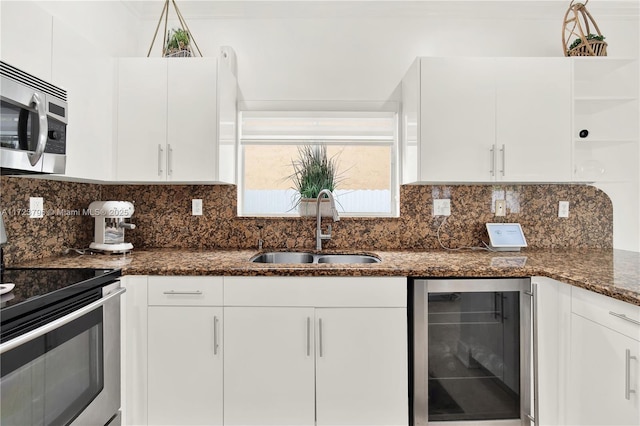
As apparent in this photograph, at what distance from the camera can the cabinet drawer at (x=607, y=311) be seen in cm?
126

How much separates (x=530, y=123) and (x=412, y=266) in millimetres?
1136

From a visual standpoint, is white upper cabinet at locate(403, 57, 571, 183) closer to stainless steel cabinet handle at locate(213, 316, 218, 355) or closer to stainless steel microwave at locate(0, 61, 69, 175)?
stainless steel cabinet handle at locate(213, 316, 218, 355)

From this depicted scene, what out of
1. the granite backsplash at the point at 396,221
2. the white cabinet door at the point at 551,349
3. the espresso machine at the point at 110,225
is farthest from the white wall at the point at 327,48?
the white cabinet door at the point at 551,349

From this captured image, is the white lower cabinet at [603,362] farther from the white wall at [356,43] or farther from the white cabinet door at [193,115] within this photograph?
the white cabinet door at [193,115]

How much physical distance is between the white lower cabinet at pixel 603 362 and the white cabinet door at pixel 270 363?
1.12 m

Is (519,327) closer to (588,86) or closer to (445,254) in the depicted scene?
(445,254)

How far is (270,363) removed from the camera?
1.71 m

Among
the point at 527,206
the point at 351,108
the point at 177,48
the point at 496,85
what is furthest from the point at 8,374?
the point at 527,206

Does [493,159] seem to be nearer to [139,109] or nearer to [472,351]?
[472,351]

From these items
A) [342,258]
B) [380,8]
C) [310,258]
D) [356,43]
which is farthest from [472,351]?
[380,8]

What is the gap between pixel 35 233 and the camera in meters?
1.92

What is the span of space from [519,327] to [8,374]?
1.94 m

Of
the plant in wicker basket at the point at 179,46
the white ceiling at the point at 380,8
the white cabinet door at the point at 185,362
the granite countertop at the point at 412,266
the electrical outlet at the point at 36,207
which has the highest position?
the white ceiling at the point at 380,8

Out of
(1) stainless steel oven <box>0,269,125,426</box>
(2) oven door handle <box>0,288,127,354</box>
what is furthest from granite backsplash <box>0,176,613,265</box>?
(2) oven door handle <box>0,288,127,354</box>
